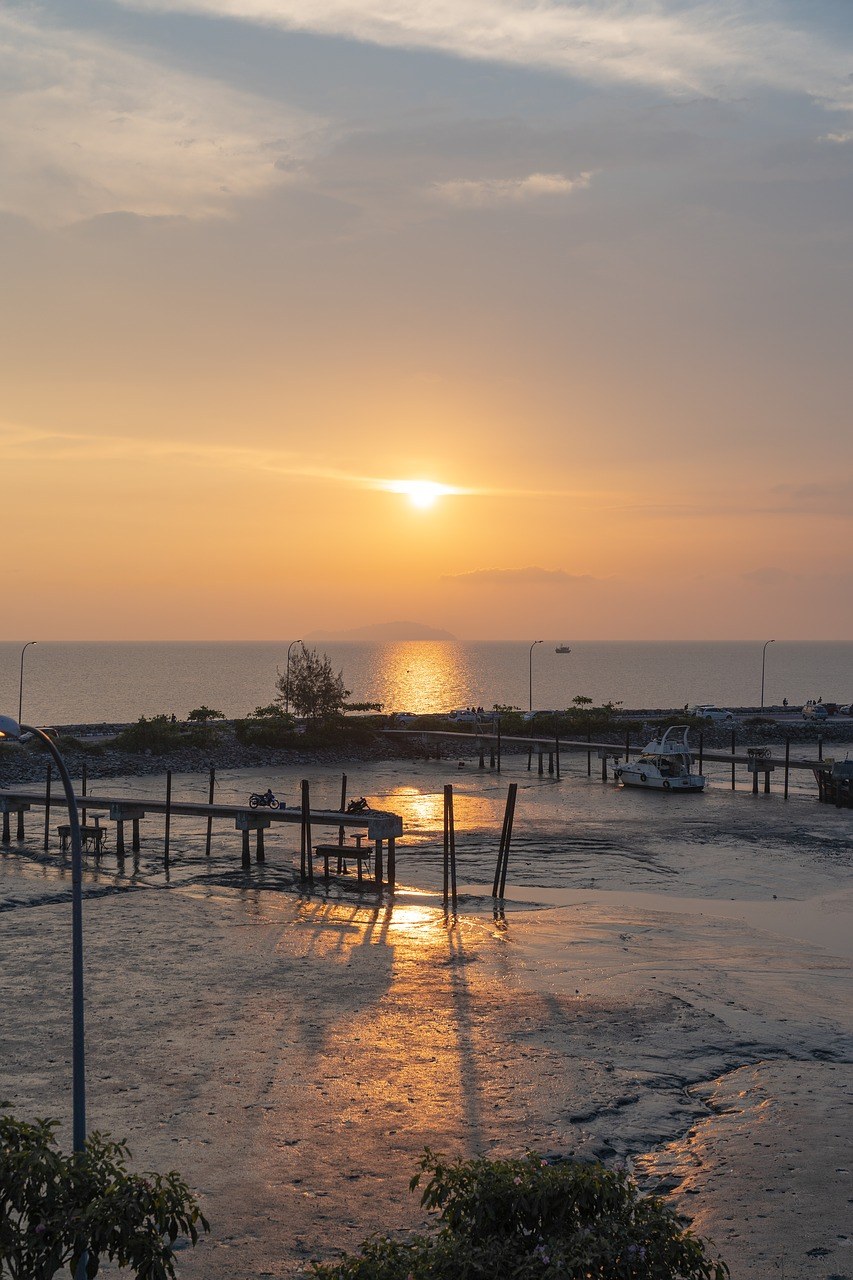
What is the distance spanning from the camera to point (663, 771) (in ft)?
219

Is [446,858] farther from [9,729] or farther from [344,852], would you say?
[9,729]

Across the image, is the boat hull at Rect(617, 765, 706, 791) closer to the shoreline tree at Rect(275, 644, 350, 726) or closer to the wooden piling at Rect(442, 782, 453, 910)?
the wooden piling at Rect(442, 782, 453, 910)

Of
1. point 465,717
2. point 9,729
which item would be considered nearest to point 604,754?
point 465,717

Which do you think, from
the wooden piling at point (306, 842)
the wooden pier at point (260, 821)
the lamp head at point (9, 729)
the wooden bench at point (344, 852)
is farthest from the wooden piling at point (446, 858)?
the lamp head at point (9, 729)

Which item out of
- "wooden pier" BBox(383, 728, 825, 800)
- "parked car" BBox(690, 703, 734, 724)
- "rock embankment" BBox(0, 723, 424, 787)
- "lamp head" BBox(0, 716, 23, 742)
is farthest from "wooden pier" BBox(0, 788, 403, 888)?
"parked car" BBox(690, 703, 734, 724)

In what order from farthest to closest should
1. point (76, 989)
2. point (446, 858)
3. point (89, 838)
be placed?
point (89, 838) → point (446, 858) → point (76, 989)

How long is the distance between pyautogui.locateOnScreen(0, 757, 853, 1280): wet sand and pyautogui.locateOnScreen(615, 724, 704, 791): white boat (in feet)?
104

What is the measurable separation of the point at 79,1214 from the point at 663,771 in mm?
60852

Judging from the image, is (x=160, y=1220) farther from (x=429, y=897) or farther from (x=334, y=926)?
(x=429, y=897)

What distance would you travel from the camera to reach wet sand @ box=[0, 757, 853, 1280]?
538 inches

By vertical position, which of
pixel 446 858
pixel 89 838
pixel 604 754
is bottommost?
pixel 89 838

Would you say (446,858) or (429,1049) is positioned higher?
(446,858)

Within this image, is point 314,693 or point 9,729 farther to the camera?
point 314,693

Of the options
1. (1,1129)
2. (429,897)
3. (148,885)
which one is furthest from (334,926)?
(1,1129)
